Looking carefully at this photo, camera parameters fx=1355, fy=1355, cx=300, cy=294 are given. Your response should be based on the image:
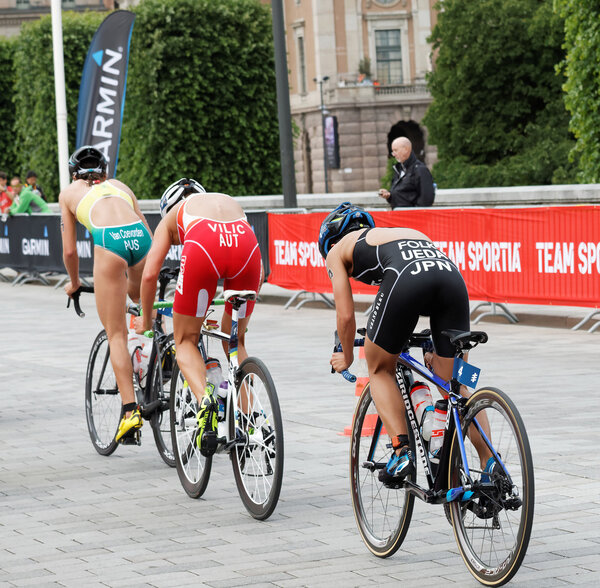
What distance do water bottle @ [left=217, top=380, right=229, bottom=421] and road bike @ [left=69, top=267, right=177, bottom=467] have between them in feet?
Result: 3.00

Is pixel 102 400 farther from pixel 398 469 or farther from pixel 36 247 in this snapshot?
pixel 36 247

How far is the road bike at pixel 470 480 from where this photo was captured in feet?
17.0

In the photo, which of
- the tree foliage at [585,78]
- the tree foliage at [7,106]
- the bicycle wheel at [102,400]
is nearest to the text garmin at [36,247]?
the tree foliage at [585,78]

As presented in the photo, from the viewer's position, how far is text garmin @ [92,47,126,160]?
22906mm

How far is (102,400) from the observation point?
9023mm

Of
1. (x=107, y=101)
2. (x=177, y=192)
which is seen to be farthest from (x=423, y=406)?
(x=107, y=101)

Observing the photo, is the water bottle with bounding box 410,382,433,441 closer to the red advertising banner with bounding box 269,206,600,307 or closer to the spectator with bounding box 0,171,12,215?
the red advertising banner with bounding box 269,206,600,307

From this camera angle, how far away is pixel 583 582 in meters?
5.34

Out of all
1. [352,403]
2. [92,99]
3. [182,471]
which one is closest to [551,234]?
[352,403]

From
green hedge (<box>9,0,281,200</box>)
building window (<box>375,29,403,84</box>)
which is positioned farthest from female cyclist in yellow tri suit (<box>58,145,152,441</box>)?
building window (<box>375,29,403,84</box>)

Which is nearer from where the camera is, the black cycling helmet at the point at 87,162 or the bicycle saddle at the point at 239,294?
the bicycle saddle at the point at 239,294

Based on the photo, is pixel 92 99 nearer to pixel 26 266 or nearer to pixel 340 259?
pixel 26 266

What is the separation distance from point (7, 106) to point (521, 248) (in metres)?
39.2

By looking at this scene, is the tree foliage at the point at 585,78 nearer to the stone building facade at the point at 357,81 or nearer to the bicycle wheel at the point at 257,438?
the bicycle wheel at the point at 257,438
